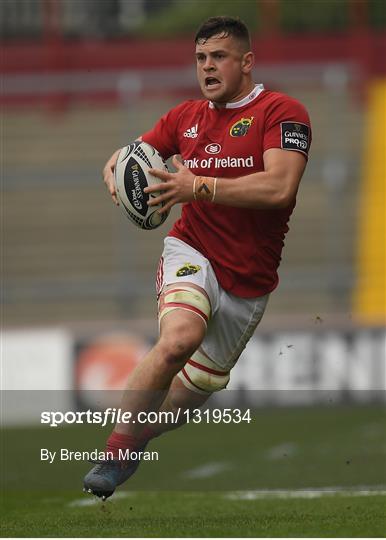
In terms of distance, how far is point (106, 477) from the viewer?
21.2ft

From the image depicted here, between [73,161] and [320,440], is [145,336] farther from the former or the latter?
[73,161]

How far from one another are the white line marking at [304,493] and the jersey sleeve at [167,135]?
2181 millimetres

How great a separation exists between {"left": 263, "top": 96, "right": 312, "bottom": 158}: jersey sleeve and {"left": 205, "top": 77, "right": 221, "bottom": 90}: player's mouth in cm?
29

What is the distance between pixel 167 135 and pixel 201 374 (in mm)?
1258

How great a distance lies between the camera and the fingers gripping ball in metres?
7.04

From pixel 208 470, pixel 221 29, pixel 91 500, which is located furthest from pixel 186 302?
pixel 208 470

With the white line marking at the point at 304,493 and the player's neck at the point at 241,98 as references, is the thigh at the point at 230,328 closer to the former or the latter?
the player's neck at the point at 241,98

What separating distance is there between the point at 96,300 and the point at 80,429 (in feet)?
16.8

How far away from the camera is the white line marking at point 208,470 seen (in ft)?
32.4

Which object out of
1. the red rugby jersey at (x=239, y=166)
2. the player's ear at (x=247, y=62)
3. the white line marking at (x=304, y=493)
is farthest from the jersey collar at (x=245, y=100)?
the white line marking at (x=304, y=493)

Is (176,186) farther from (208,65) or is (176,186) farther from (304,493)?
(304,493)

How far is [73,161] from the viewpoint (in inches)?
749

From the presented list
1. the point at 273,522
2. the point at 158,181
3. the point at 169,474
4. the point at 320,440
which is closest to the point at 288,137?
the point at 158,181

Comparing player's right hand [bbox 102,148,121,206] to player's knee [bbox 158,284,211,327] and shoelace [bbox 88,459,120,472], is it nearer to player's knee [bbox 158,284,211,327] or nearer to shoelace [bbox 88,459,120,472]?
player's knee [bbox 158,284,211,327]
